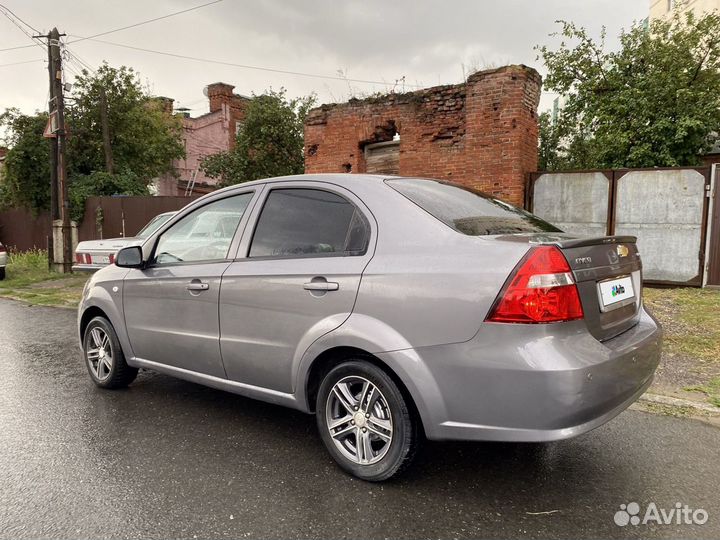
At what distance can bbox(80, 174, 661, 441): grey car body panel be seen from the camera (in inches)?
94.0

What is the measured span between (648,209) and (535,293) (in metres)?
8.06

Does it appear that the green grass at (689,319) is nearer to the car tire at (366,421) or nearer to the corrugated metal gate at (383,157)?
the car tire at (366,421)

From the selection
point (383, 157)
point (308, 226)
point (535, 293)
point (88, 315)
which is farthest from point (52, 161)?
point (535, 293)

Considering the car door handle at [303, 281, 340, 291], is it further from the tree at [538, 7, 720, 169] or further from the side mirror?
the tree at [538, 7, 720, 169]

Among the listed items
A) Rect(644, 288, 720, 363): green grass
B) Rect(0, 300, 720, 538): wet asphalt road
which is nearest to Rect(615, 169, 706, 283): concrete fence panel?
Rect(644, 288, 720, 363): green grass

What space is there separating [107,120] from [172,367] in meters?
18.2

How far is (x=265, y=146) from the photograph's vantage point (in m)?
19.7

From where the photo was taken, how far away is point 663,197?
9.08 metres

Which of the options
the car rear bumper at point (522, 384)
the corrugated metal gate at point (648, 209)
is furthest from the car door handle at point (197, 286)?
the corrugated metal gate at point (648, 209)

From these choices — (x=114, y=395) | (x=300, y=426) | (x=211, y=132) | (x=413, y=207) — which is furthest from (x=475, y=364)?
(x=211, y=132)

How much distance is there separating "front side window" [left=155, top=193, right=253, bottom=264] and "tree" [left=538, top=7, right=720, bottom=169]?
1254 cm

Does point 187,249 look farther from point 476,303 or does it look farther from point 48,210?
point 48,210

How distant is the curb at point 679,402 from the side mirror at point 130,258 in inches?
159

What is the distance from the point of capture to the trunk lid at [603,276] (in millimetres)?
2561
